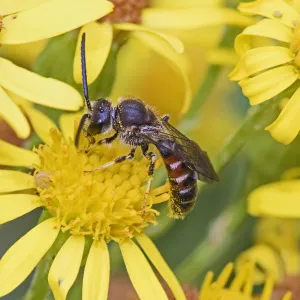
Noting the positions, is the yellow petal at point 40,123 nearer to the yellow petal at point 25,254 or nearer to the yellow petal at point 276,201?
the yellow petal at point 25,254

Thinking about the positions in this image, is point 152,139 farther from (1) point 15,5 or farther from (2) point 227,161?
(1) point 15,5

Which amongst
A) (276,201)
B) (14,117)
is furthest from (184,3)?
(14,117)

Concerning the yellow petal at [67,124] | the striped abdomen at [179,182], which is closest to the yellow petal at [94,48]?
the yellow petal at [67,124]

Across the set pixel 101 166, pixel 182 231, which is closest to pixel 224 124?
pixel 182 231

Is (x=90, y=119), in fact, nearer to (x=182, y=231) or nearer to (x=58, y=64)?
(x=58, y=64)

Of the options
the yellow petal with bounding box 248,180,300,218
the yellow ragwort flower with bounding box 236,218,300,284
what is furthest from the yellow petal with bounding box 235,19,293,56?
the yellow ragwort flower with bounding box 236,218,300,284
